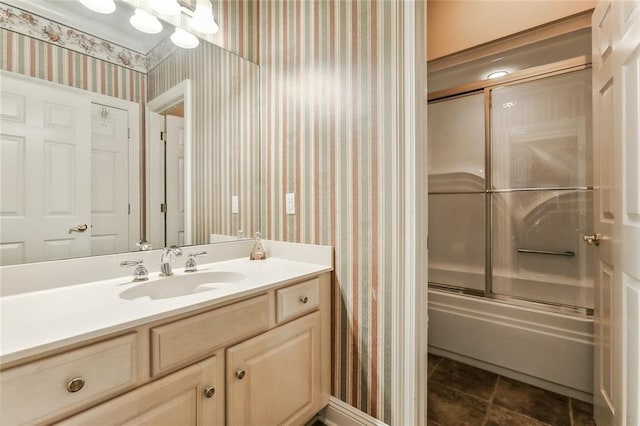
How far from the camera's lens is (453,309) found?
82.8 inches

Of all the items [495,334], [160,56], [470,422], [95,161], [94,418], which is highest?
[160,56]

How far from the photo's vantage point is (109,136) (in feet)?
4.03

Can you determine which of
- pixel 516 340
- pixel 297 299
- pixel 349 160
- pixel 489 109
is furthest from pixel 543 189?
pixel 297 299

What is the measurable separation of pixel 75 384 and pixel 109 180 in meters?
0.82

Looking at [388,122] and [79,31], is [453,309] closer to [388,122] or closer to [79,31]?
[388,122]

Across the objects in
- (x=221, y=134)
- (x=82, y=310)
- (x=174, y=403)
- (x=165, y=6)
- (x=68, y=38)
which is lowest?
(x=174, y=403)

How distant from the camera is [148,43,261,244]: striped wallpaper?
61.0 inches

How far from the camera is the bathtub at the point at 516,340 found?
165cm

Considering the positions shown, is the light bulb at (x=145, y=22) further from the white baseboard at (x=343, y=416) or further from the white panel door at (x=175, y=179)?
the white baseboard at (x=343, y=416)

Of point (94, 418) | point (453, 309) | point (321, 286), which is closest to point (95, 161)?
point (94, 418)

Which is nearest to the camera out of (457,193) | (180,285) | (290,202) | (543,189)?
(180,285)

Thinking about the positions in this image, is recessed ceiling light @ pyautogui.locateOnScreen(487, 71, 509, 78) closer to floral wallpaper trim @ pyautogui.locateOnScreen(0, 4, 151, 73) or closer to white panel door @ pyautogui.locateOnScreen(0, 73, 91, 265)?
floral wallpaper trim @ pyautogui.locateOnScreen(0, 4, 151, 73)

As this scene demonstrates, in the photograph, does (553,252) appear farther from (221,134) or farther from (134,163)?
(134,163)

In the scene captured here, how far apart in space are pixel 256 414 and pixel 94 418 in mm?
559
